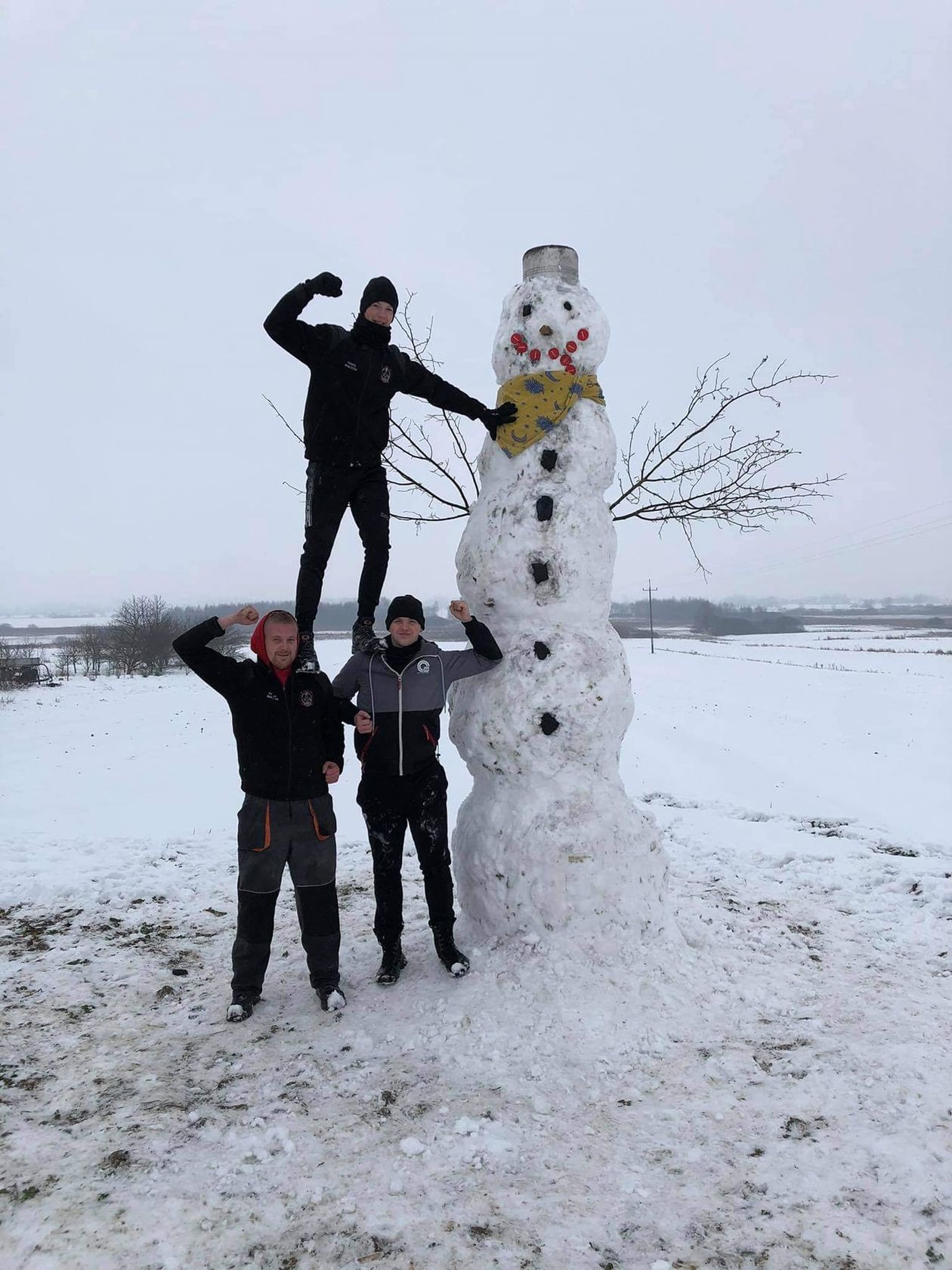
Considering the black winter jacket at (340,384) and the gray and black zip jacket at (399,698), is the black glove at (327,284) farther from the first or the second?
the gray and black zip jacket at (399,698)

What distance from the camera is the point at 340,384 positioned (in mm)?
3760

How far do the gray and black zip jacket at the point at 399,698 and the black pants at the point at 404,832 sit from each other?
3.3 inches

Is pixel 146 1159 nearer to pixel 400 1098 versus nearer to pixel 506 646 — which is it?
pixel 400 1098

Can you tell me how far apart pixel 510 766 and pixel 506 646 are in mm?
678

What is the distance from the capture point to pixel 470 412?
4266 mm

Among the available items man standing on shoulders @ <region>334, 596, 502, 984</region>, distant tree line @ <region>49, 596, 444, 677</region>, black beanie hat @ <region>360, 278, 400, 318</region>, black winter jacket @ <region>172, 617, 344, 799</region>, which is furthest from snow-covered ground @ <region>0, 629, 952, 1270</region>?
distant tree line @ <region>49, 596, 444, 677</region>

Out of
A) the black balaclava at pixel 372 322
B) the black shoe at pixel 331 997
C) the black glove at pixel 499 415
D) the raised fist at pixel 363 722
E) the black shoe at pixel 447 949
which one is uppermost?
the black balaclava at pixel 372 322

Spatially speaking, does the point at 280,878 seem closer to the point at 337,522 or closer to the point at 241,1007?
the point at 241,1007

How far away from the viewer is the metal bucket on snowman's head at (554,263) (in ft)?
14.8

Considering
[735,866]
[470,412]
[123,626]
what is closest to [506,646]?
[470,412]

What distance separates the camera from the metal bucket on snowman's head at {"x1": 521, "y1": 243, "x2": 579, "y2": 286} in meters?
4.50

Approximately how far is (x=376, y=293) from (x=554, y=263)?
4.25 ft

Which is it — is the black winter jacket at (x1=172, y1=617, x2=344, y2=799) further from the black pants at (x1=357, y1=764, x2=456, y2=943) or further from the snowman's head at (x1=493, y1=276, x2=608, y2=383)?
the snowman's head at (x1=493, y1=276, x2=608, y2=383)

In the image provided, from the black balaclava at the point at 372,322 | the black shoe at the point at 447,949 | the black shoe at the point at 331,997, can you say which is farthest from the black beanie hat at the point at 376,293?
the black shoe at the point at 331,997
